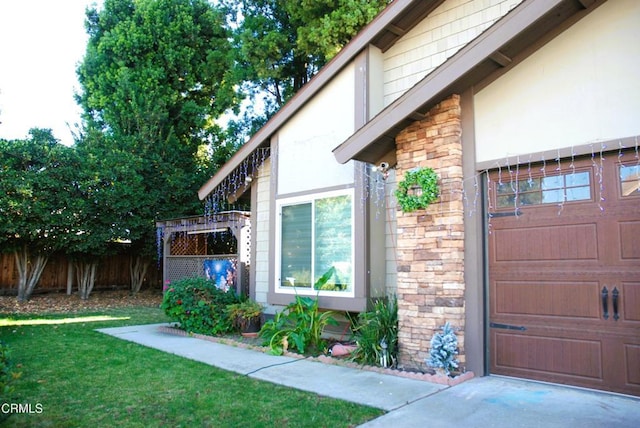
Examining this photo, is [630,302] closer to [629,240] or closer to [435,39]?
[629,240]

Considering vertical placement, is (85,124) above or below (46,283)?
above

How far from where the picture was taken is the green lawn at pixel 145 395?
14.3ft

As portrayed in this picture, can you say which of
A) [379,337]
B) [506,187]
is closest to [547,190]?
[506,187]

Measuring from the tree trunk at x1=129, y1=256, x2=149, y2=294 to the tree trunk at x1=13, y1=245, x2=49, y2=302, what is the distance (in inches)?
145

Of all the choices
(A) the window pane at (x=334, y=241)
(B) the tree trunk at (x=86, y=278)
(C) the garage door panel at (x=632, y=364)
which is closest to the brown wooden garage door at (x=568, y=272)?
(C) the garage door panel at (x=632, y=364)

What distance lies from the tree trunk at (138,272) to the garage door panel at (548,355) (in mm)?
15348

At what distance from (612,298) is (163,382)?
16.9ft

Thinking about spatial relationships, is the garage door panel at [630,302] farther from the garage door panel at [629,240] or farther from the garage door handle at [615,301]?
the garage door panel at [629,240]

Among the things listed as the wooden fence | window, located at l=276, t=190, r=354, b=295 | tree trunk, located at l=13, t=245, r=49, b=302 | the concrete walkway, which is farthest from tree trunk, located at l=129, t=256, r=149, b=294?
the concrete walkway

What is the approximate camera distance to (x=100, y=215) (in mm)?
14484

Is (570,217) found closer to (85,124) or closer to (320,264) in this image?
(320,264)

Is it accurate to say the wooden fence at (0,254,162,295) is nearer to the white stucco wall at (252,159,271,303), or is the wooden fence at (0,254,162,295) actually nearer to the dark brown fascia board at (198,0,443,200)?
the white stucco wall at (252,159,271,303)

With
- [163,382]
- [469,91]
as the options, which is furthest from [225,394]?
[469,91]

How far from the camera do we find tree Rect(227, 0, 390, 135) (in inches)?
558
